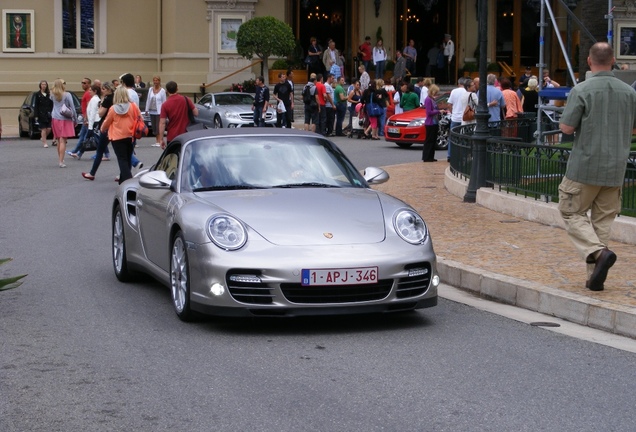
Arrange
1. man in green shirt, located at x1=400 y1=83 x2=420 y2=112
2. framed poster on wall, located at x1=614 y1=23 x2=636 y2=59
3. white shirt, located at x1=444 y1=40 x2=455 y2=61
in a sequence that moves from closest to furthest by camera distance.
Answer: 1. man in green shirt, located at x1=400 y1=83 x2=420 y2=112
2. framed poster on wall, located at x1=614 y1=23 x2=636 y2=59
3. white shirt, located at x1=444 y1=40 x2=455 y2=61

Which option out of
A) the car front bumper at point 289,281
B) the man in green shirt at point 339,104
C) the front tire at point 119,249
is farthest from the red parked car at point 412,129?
the car front bumper at point 289,281

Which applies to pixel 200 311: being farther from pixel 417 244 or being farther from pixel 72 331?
pixel 417 244

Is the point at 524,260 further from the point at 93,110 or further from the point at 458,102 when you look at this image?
the point at 93,110

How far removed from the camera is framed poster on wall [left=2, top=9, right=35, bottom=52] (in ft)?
135

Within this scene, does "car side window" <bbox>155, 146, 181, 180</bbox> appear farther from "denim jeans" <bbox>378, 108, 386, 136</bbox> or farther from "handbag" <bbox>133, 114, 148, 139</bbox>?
"denim jeans" <bbox>378, 108, 386, 136</bbox>

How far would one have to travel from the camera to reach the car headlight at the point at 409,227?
833 centimetres

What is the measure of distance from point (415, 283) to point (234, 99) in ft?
87.1

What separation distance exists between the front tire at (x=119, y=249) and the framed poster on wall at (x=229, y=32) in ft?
102

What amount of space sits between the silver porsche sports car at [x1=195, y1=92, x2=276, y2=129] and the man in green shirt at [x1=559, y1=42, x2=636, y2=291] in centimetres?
2362

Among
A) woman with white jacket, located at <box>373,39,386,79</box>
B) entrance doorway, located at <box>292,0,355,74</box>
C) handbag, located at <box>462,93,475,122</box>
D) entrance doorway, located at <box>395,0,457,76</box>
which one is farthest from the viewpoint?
entrance doorway, located at <box>395,0,457,76</box>

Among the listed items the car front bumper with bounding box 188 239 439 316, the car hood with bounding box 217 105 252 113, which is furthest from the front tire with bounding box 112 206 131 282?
the car hood with bounding box 217 105 252 113

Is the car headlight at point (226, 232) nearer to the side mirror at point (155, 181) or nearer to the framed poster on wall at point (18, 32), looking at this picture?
the side mirror at point (155, 181)

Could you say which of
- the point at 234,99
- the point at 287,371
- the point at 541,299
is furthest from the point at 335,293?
the point at 234,99

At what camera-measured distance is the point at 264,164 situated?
922 cm
